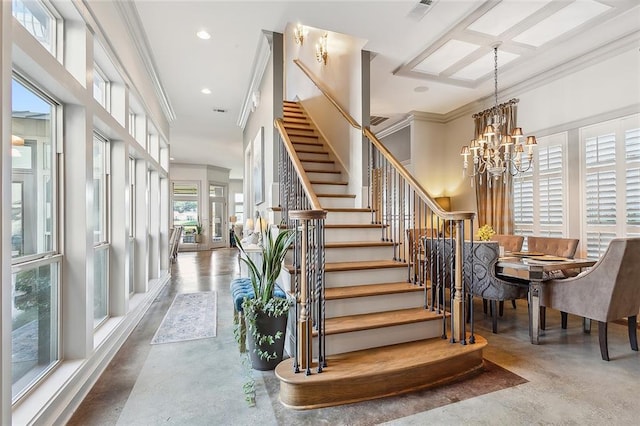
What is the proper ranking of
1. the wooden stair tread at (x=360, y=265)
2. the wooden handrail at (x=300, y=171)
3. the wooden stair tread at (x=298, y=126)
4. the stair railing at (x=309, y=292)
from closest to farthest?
the stair railing at (x=309, y=292) < the wooden handrail at (x=300, y=171) < the wooden stair tread at (x=360, y=265) < the wooden stair tread at (x=298, y=126)

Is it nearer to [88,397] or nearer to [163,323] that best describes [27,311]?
[88,397]

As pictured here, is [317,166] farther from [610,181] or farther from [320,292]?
[610,181]

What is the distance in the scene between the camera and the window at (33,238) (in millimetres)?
1869

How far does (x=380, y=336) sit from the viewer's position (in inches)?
102

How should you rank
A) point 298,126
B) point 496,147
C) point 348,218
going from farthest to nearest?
1. point 298,126
2. point 496,147
3. point 348,218

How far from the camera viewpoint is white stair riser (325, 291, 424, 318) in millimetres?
2734

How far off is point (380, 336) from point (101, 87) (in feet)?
11.4

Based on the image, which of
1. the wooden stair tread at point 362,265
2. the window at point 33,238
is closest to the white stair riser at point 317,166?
the wooden stair tread at point 362,265

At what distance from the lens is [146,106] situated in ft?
14.4

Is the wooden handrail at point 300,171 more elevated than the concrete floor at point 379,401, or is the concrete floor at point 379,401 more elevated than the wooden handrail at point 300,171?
the wooden handrail at point 300,171

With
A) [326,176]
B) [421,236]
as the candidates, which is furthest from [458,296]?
[326,176]

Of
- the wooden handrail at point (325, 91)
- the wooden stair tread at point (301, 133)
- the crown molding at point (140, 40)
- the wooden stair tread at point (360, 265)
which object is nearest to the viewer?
the wooden stair tread at point (360, 265)

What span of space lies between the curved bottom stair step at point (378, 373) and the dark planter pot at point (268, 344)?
0.28 m

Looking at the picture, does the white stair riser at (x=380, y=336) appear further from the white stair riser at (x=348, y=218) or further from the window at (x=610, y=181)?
the window at (x=610, y=181)
